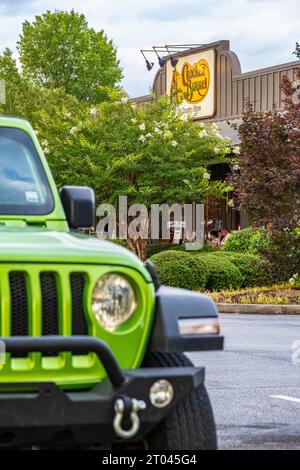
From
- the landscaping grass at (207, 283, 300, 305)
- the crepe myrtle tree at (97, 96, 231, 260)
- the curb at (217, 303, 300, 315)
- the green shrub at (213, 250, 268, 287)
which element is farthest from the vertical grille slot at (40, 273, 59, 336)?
the crepe myrtle tree at (97, 96, 231, 260)

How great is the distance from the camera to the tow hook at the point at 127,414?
473cm

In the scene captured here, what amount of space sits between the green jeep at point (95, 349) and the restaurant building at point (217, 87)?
118 feet

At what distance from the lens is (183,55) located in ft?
147

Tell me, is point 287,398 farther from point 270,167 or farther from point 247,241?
point 247,241

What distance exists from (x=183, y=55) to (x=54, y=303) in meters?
40.5

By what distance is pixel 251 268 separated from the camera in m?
27.0

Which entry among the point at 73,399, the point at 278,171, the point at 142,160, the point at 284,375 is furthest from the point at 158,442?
the point at 142,160

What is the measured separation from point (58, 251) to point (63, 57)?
58.4 m

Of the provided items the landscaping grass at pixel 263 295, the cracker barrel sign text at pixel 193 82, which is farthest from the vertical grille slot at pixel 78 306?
the cracker barrel sign text at pixel 193 82

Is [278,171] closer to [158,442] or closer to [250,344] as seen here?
[250,344]

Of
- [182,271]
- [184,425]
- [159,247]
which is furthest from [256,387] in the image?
[159,247]

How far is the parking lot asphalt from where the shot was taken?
7.95m

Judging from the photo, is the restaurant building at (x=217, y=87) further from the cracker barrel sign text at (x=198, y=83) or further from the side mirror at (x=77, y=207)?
the side mirror at (x=77, y=207)

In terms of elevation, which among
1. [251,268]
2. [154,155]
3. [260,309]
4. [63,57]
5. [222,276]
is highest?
[63,57]
